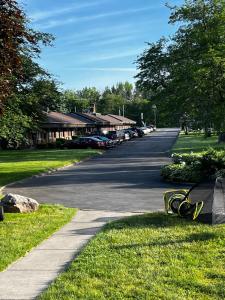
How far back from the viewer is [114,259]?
25.7 ft

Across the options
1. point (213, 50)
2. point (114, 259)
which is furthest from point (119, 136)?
point (114, 259)

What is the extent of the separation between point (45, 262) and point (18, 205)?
5.28 metres

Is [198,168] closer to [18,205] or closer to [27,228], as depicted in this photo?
[18,205]

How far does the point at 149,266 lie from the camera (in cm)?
731

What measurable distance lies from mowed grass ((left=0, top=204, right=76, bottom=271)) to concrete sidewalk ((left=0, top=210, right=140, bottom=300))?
166 mm

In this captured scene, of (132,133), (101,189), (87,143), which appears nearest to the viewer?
(101,189)

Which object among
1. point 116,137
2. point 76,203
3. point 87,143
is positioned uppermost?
point 116,137

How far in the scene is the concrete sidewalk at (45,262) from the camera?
6.52 meters

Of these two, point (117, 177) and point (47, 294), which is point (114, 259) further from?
point (117, 177)

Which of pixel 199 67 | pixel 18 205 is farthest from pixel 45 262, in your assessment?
pixel 199 67

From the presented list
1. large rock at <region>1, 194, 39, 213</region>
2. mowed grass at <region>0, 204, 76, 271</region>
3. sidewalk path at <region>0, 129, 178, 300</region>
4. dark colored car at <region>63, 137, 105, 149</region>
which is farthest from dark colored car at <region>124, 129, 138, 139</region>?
mowed grass at <region>0, 204, 76, 271</region>

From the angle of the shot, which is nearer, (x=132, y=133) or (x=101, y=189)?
(x=101, y=189)

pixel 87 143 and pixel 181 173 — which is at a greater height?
pixel 87 143

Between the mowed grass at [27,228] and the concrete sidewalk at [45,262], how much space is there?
166 mm
